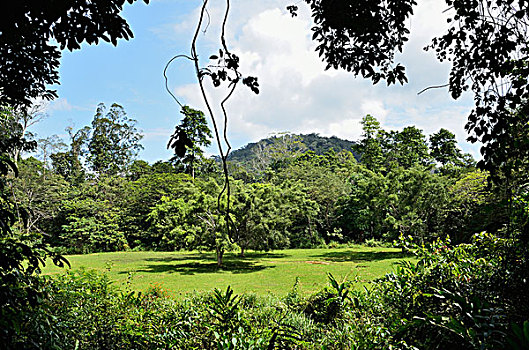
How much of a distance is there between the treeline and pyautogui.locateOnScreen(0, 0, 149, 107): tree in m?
7.16

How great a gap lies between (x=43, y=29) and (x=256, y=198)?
527 inches

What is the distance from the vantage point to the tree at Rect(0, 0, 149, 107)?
1.96 metres

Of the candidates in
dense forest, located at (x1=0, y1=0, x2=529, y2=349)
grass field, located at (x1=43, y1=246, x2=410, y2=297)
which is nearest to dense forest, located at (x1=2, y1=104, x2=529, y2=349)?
dense forest, located at (x1=0, y1=0, x2=529, y2=349)

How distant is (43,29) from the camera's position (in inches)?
106

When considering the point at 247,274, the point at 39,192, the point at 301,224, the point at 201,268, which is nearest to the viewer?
the point at 247,274

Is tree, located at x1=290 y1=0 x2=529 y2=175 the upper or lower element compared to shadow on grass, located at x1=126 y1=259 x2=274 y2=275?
upper

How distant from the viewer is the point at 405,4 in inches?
121

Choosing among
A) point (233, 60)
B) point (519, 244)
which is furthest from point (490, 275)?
point (233, 60)

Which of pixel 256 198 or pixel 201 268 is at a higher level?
pixel 256 198

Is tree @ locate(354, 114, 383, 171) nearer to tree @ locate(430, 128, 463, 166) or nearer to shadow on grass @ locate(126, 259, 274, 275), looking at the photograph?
tree @ locate(430, 128, 463, 166)

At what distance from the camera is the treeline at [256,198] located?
50.8 feet

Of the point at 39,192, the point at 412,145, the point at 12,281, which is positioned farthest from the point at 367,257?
the point at 39,192

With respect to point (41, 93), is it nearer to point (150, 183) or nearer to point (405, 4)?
point (405, 4)

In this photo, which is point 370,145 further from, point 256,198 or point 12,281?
point 12,281
